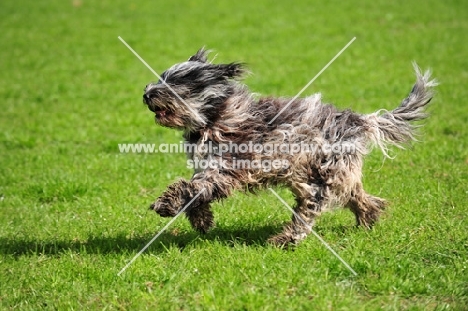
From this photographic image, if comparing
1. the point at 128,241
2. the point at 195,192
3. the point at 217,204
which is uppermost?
the point at 195,192

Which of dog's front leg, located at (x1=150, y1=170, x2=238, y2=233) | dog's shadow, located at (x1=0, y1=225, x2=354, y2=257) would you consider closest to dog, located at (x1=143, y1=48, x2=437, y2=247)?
dog's front leg, located at (x1=150, y1=170, x2=238, y2=233)

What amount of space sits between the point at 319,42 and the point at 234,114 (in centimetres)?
1087

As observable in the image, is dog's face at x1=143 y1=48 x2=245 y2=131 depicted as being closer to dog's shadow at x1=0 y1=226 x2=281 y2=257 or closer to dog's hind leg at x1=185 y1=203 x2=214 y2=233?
dog's hind leg at x1=185 y1=203 x2=214 y2=233

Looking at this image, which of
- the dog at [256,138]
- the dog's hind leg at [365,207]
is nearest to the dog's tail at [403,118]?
the dog at [256,138]

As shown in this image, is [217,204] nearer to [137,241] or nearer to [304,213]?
[137,241]

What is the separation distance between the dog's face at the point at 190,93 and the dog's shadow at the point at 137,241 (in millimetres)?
1126

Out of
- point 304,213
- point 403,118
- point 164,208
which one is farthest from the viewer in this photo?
point 403,118

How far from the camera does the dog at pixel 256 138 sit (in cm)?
560

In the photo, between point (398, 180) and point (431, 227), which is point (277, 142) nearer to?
point (431, 227)

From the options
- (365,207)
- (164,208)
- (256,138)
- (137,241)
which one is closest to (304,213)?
(365,207)

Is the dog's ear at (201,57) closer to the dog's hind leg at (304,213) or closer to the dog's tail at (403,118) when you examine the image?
the dog's hind leg at (304,213)

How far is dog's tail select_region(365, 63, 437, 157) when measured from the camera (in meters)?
5.95

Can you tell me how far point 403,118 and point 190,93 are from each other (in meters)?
2.04

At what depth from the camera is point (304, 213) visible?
19.0 feet
